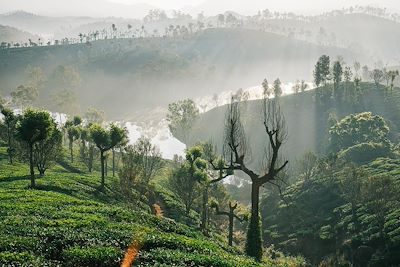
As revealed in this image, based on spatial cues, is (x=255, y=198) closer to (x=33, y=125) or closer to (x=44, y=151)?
(x=33, y=125)

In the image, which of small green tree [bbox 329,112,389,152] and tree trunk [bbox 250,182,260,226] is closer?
tree trunk [bbox 250,182,260,226]

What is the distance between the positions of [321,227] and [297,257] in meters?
13.3

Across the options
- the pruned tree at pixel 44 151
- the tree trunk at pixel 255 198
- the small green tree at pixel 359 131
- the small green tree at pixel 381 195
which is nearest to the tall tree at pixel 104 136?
the pruned tree at pixel 44 151

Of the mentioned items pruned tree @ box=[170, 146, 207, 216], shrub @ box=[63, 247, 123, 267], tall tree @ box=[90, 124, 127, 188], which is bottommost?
pruned tree @ box=[170, 146, 207, 216]

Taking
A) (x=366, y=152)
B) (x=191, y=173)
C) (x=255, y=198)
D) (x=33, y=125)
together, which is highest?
(x=33, y=125)

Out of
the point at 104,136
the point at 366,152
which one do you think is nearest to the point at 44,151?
the point at 104,136

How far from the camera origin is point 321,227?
86.5 m

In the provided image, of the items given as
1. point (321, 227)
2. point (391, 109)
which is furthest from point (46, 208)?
point (391, 109)

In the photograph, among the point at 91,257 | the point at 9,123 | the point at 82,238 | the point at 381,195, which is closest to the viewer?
the point at 91,257

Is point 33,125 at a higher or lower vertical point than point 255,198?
higher


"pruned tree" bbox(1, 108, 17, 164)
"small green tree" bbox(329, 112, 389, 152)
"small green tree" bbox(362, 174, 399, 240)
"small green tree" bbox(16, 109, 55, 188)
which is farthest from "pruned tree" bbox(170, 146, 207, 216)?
"small green tree" bbox(329, 112, 389, 152)

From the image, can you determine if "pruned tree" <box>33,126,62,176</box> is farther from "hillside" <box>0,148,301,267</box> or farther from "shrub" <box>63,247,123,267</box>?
"shrub" <box>63,247,123,267</box>

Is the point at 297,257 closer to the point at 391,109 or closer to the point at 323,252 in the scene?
the point at 323,252

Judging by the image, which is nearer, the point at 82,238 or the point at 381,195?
the point at 82,238
